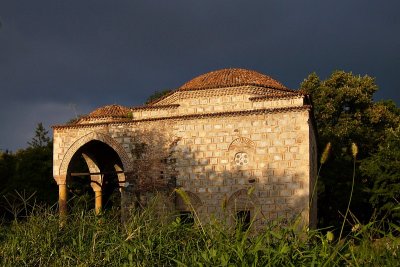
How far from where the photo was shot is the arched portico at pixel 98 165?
14.5m

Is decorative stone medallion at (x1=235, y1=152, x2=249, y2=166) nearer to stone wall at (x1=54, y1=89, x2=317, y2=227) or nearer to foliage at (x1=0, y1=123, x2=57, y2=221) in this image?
stone wall at (x1=54, y1=89, x2=317, y2=227)

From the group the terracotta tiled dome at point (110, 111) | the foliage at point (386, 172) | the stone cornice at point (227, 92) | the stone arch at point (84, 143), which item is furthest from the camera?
the terracotta tiled dome at point (110, 111)

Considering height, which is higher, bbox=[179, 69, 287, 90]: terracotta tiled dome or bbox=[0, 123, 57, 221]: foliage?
bbox=[179, 69, 287, 90]: terracotta tiled dome

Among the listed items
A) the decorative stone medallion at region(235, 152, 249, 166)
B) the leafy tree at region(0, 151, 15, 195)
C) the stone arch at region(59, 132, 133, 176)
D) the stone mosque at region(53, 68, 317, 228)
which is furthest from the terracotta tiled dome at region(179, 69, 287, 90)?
the leafy tree at region(0, 151, 15, 195)

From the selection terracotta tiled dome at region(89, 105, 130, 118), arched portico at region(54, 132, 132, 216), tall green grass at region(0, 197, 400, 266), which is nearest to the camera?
tall green grass at region(0, 197, 400, 266)

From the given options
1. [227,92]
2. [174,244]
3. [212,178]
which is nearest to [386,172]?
[227,92]

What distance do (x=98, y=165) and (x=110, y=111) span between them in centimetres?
218

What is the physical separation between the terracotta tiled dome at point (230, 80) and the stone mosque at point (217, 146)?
32 mm

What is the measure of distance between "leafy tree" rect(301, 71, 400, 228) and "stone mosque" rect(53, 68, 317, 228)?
746 centimetres

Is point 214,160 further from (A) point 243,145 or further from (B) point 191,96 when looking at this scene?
(B) point 191,96

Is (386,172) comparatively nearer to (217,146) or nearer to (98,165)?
(217,146)

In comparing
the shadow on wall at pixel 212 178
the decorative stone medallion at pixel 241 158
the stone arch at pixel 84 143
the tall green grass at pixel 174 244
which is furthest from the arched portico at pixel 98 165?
the tall green grass at pixel 174 244

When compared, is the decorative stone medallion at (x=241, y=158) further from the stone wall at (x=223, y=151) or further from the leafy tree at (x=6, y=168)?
the leafy tree at (x=6, y=168)

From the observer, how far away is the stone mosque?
1240cm
